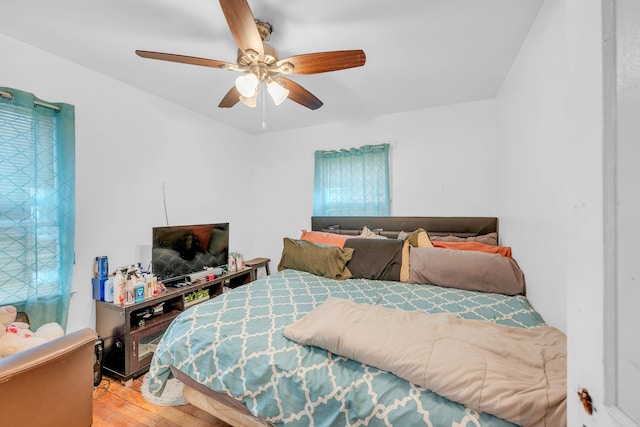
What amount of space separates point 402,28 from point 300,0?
2.22 ft

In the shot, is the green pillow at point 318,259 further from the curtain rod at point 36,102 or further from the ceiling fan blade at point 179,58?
the curtain rod at point 36,102

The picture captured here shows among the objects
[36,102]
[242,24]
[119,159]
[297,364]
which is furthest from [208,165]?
[297,364]

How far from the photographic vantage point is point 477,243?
242 centimetres

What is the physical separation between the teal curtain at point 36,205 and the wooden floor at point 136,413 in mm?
636

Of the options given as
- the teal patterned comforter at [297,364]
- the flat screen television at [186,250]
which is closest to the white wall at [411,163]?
the flat screen television at [186,250]

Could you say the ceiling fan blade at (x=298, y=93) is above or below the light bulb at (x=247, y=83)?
above

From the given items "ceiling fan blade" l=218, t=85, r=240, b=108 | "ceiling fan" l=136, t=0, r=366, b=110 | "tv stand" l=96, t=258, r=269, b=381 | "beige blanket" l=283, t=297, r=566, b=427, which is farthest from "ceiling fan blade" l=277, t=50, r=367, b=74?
"tv stand" l=96, t=258, r=269, b=381

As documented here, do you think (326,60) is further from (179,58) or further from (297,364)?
(297,364)

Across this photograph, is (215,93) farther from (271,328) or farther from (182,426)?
(182,426)

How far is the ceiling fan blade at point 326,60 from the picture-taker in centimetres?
143

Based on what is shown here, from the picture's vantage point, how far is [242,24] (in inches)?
48.4

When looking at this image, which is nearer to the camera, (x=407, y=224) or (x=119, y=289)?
(x=119, y=289)

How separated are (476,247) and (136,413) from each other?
2876 millimetres

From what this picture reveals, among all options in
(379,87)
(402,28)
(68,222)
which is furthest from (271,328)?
(379,87)
